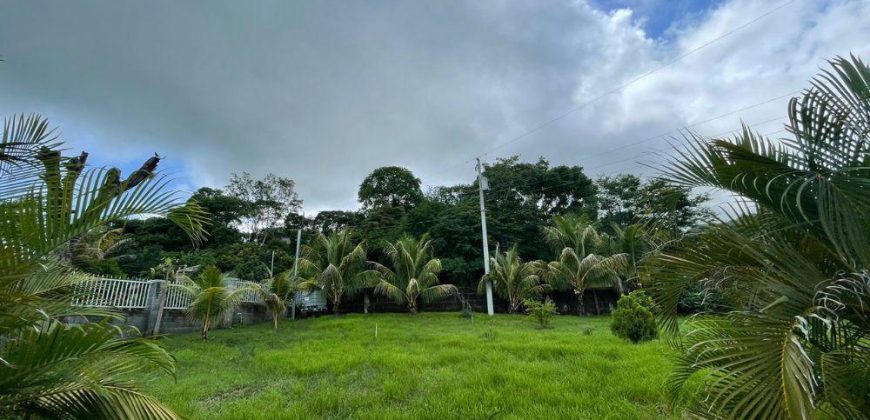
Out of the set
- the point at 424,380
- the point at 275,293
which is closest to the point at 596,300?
the point at 275,293

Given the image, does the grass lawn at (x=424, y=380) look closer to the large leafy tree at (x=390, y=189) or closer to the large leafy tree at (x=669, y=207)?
the large leafy tree at (x=669, y=207)

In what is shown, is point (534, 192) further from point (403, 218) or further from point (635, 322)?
point (635, 322)

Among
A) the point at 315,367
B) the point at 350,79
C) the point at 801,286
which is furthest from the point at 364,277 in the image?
the point at 801,286

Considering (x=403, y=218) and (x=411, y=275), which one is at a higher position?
(x=403, y=218)

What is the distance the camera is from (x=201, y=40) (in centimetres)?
718

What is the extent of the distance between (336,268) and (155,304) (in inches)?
237

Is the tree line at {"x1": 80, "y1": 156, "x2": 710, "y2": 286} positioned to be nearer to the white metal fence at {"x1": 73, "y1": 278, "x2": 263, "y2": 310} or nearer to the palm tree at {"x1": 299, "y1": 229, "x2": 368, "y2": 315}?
the palm tree at {"x1": 299, "y1": 229, "x2": 368, "y2": 315}

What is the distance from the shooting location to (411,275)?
15891 mm

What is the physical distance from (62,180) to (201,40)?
258 inches

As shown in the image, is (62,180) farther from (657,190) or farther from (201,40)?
(201,40)

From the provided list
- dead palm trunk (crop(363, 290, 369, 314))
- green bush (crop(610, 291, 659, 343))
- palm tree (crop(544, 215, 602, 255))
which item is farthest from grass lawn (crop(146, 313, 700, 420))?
palm tree (crop(544, 215, 602, 255))

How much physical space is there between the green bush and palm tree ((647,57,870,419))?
18.9ft

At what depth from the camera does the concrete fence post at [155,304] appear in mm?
9781

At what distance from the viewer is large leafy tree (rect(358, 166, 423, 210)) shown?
87.7 ft
